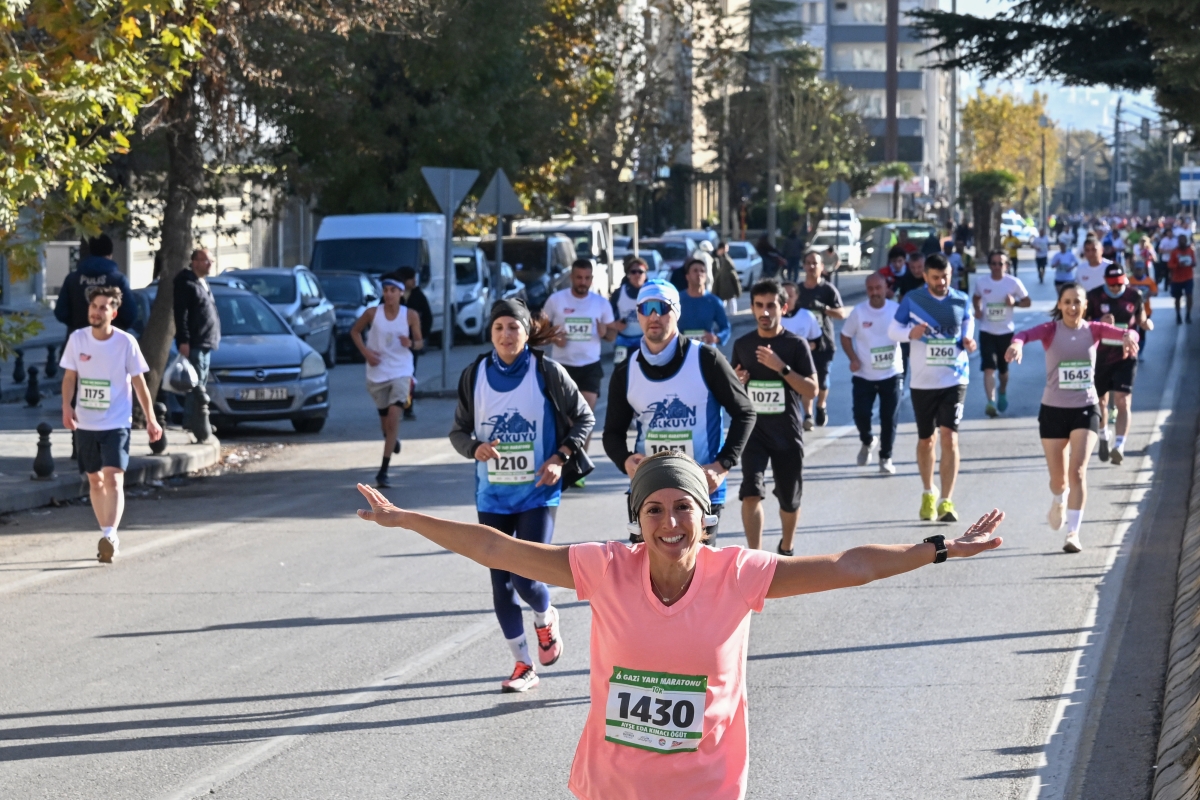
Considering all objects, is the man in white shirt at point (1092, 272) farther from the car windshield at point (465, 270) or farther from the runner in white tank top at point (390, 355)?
the car windshield at point (465, 270)

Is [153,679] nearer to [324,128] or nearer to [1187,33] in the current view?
[1187,33]

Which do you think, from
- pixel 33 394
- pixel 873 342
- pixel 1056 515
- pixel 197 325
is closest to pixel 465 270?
pixel 33 394

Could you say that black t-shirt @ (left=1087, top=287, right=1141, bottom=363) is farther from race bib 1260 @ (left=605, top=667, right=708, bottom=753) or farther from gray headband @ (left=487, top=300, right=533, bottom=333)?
race bib 1260 @ (left=605, top=667, right=708, bottom=753)

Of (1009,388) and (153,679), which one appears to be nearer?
(153,679)

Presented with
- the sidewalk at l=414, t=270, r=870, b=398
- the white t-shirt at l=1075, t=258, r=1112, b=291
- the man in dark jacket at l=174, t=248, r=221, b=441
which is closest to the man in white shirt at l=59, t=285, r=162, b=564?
the man in dark jacket at l=174, t=248, r=221, b=441

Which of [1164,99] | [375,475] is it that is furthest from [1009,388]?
[375,475]

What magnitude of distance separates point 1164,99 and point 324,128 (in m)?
16.5

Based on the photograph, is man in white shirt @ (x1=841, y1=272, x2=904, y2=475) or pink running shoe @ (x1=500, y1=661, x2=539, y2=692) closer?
pink running shoe @ (x1=500, y1=661, x2=539, y2=692)

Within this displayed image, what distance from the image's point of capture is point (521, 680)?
7.73m

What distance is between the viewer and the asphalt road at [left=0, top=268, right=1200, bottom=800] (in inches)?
254

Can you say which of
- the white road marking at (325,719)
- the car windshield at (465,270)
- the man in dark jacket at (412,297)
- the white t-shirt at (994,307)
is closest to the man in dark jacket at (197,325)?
the man in dark jacket at (412,297)

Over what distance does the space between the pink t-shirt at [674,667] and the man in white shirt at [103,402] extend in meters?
7.53

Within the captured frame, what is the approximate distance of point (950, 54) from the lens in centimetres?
2830

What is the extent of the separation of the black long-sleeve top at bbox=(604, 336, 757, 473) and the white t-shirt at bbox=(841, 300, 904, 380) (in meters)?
6.35
